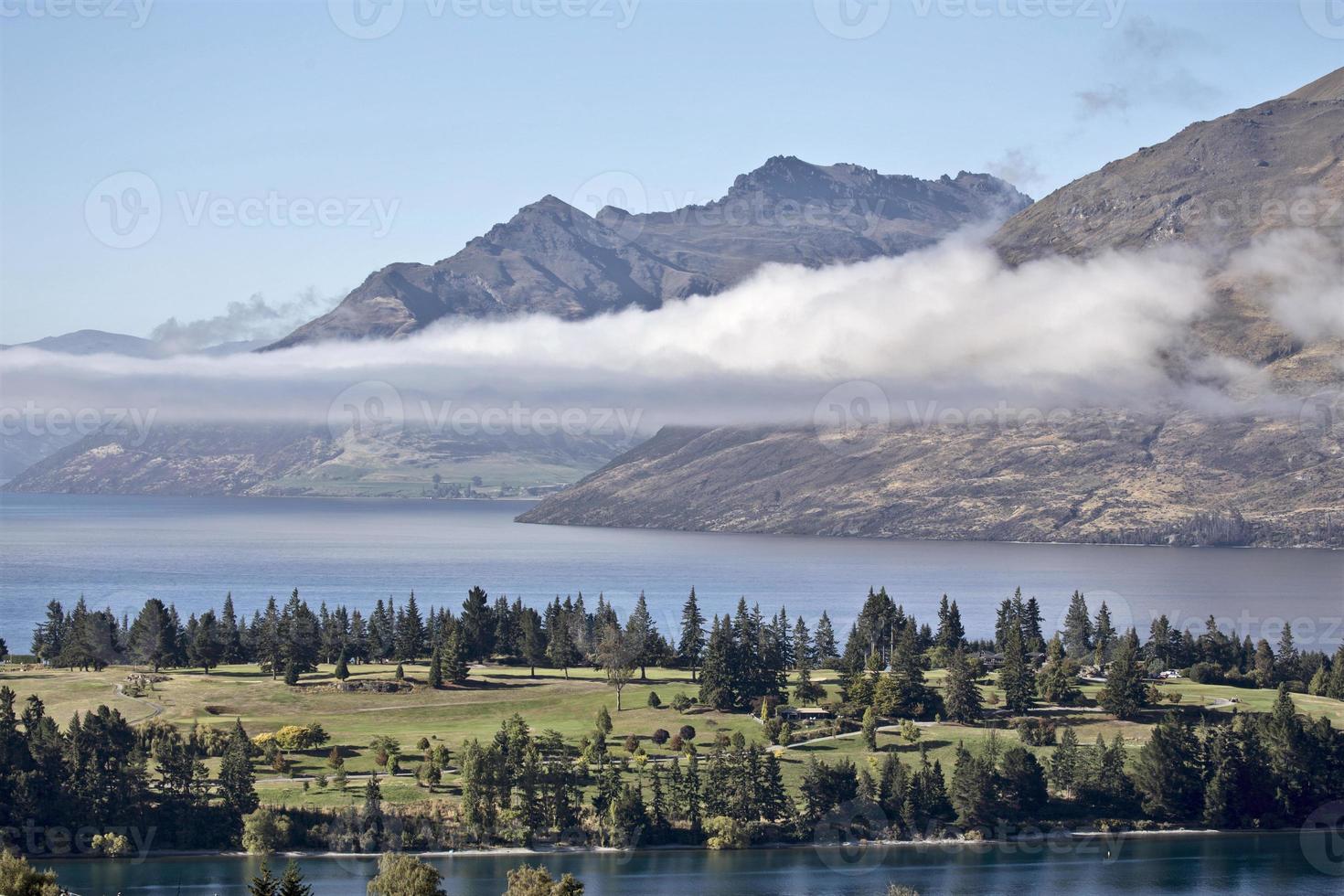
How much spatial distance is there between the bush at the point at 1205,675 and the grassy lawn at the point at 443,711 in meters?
3.19

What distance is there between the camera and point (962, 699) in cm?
15288

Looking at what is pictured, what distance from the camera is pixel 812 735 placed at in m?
148

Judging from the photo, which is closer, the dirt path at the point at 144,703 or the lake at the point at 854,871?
the lake at the point at 854,871

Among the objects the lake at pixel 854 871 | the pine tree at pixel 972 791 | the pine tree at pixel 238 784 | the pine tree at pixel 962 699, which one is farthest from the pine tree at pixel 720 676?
the pine tree at pixel 238 784

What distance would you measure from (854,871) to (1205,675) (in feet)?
234

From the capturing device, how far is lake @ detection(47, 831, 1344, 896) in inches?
4535

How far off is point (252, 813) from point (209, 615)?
6196 centimetres

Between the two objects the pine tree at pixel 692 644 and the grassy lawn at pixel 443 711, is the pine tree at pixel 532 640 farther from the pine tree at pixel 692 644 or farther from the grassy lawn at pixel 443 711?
the pine tree at pixel 692 644

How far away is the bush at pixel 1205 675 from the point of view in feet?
576

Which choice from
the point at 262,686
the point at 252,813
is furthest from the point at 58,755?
the point at 262,686

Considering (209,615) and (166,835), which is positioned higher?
(209,615)

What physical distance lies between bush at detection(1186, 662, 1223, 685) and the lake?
43882 mm

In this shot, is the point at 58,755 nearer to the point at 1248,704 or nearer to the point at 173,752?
the point at 173,752

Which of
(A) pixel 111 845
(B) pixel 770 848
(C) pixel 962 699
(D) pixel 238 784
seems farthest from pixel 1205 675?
(A) pixel 111 845
